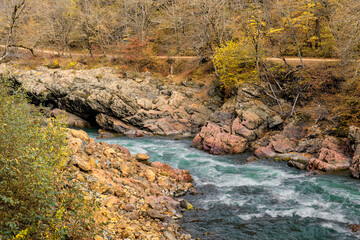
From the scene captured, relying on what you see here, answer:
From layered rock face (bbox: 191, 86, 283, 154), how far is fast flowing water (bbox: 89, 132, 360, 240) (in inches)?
91.9

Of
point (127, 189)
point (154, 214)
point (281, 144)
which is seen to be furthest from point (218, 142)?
point (154, 214)

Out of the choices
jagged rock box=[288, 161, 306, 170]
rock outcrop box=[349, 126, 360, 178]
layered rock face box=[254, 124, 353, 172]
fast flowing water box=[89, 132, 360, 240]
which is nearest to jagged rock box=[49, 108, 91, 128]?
fast flowing water box=[89, 132, 360, 240]

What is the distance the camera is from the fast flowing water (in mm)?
9766

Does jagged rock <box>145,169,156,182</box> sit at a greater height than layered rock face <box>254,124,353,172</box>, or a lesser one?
lesser

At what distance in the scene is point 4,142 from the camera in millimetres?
6129

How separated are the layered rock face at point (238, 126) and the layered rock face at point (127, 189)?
20.4 ft

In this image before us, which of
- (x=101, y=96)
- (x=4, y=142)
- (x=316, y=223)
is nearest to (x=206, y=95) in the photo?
(x=101, y=96)

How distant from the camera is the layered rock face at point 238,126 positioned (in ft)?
65.4

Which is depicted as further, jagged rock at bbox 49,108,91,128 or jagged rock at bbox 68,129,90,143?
jagged rock at bbox 49,108,91,128

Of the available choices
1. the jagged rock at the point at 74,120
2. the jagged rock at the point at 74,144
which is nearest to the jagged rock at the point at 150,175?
the jagged rock at the point at 74,144

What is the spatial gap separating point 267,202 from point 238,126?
9845 mm

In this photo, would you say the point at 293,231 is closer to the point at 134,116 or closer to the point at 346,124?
the point at 346,124

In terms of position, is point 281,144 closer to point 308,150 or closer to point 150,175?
point 308,150

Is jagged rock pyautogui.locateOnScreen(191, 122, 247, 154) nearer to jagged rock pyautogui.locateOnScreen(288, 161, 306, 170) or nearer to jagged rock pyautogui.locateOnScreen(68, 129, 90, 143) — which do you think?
jagged rock pyautogui.locateOnScreen(288, 161, 306, 170)
